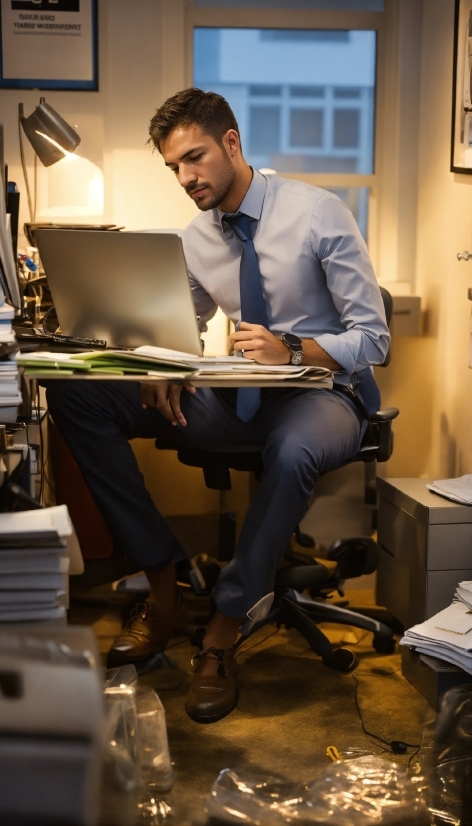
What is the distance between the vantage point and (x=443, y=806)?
60.6 inches

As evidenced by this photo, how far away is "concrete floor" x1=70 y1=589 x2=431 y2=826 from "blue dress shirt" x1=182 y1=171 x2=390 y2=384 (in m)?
0.72

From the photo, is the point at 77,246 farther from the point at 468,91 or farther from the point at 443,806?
the point at 468,91

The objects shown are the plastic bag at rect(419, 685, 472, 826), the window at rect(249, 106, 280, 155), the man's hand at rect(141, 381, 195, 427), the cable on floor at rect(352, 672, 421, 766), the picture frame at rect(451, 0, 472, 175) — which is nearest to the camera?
the plastic bag at rect(419, 685, 472, 826)

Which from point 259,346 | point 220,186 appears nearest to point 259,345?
point 259,346

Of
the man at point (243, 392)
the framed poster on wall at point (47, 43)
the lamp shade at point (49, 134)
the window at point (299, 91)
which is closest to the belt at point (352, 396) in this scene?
the man at point (243, 392)

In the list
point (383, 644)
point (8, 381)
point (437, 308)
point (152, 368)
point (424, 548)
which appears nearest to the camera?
point (8, 381)

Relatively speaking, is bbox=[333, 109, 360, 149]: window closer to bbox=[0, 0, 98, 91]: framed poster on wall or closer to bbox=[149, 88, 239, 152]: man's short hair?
bbox=[0, 0, 98, 91]: framed poster on wall

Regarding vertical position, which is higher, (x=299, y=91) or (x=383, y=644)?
(x=299, y=91)

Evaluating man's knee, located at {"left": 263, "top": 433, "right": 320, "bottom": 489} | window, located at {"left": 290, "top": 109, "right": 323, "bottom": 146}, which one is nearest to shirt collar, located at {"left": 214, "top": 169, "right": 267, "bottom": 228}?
man's knee, located at {"left": 263, "top": 433, "right": 320, "bottom": 489}

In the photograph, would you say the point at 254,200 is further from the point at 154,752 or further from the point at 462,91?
the point at 154,752

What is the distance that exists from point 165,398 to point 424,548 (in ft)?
2.23

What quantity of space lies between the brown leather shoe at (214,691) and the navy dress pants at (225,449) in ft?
0.36

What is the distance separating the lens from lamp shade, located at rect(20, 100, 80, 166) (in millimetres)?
2885

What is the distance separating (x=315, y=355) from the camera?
6.81 feet
